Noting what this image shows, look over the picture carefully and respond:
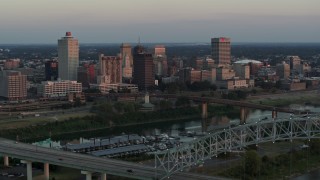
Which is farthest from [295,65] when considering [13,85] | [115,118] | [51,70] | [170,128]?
[170,128]

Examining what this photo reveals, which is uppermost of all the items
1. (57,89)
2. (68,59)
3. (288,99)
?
(68,59)

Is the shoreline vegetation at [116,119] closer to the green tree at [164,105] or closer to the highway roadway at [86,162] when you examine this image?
the green tree at [164,105]

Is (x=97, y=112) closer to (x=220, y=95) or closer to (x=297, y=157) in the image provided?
(x=220, y=95)

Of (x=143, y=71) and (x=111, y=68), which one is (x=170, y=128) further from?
(x=111, y=68)

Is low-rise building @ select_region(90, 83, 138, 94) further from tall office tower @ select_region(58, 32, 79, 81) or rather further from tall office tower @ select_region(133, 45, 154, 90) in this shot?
tall office tower @ select_region(58, 32, 79, 81)

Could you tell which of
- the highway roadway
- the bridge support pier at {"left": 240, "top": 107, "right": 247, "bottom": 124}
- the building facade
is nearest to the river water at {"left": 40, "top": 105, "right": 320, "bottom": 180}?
the bridge support pier at {"left": 240, "top": 107, "right": 247, "bottom": 124}

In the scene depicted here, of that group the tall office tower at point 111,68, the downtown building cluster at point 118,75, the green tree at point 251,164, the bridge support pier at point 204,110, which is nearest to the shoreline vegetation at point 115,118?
the bridge support pier at point 204,110
